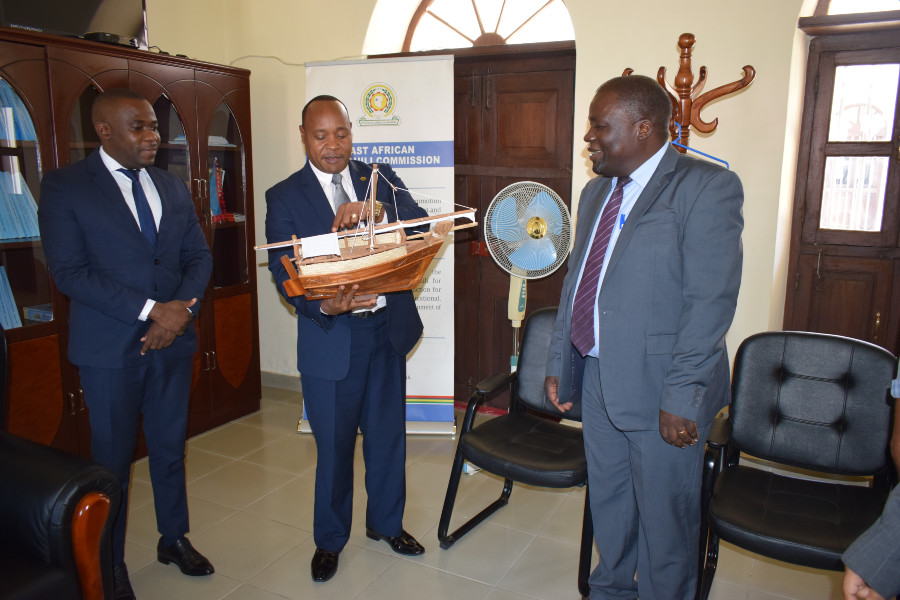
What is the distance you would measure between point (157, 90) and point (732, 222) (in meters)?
3.18

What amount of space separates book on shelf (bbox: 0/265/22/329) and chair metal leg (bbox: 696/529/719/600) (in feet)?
10.6

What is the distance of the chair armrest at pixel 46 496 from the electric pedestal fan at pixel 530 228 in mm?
2021

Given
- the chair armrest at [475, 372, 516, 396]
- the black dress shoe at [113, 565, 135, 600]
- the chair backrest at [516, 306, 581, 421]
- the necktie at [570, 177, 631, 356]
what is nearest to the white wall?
the chair backrest at [516, 306, 581, 421]

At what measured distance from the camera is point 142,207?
7.85ft

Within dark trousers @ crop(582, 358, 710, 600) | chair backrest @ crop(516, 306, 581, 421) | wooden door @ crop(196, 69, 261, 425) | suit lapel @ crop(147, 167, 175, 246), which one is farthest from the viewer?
wooden door @ crop(196, 69, 261, 425)

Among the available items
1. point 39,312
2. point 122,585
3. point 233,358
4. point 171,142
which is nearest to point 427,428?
point 233,358

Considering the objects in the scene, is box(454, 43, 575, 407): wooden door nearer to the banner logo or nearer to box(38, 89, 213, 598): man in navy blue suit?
the banner logo

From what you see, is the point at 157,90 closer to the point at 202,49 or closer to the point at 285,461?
the point at 202,49

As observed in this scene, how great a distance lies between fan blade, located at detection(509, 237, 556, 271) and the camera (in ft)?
10.2

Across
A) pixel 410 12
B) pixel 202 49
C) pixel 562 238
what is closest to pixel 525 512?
pixel 562 238

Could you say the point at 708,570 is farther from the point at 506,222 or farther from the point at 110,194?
the point at 110,194

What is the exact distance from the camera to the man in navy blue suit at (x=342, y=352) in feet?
7.63

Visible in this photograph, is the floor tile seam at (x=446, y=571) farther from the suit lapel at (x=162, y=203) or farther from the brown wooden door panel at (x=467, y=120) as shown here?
the brown wooden door panel at (x=467, y=120)

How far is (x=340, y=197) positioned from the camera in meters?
2.43
